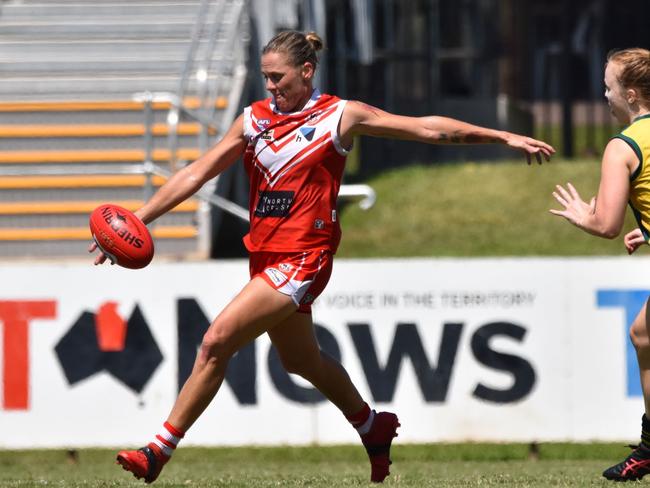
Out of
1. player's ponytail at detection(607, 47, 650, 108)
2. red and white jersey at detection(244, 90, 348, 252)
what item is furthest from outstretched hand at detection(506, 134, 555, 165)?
red and white jersey at detection(244, 90, 348, 252)

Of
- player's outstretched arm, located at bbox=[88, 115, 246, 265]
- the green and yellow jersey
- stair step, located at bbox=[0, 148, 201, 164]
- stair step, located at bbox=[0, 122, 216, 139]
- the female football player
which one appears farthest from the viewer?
stair step, located at bbox=[0, 122, 216, 139]

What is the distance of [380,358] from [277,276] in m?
3.52

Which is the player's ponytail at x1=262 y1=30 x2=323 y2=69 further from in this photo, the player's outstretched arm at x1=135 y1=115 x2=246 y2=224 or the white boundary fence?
the white boundary fence

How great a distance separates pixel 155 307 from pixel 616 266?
3.23 metres

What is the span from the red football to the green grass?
7.86m

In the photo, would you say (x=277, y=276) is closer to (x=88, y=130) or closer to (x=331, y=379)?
(x=331, y=379)

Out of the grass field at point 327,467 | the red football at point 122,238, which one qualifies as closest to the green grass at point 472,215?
the grass field at point 327,467

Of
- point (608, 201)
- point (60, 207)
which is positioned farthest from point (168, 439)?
point (60, 207)

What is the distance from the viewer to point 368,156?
63.0ft

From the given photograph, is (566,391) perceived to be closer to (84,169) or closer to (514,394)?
(514,394)

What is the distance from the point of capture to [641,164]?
19.8 ft

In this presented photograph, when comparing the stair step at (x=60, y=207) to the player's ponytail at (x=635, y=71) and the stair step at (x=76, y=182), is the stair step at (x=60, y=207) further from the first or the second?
the player's ponytail at (x=635, y=71)

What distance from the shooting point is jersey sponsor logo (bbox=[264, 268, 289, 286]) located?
625cm

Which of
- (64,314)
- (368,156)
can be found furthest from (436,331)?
(368,156)
